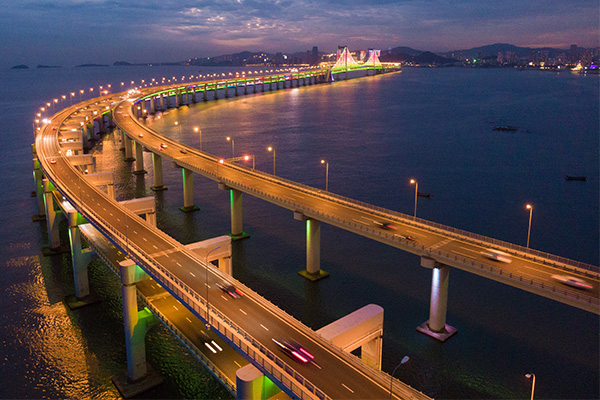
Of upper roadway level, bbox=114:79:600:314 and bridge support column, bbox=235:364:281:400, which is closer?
bridge support column, bbox=235:364:281:400

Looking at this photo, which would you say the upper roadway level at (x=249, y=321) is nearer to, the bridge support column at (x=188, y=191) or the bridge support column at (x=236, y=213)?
the bridge support column at (x=236, y=213)

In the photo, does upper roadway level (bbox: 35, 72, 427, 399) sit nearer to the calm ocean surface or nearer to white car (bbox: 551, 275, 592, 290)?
the calm ocean surface

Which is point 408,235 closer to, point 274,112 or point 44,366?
point 44,366

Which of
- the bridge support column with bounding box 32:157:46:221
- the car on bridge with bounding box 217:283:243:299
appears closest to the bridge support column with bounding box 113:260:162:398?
the car on bridge with bounding box 217:283:243:299

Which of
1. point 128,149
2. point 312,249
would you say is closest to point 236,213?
point 312,249

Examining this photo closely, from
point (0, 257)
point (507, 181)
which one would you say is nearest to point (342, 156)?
point (507, 181)

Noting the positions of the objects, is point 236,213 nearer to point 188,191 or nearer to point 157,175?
point 188,191

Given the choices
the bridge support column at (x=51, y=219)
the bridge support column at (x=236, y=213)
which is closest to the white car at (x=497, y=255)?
the bridge support column at (x=236, y=213)
